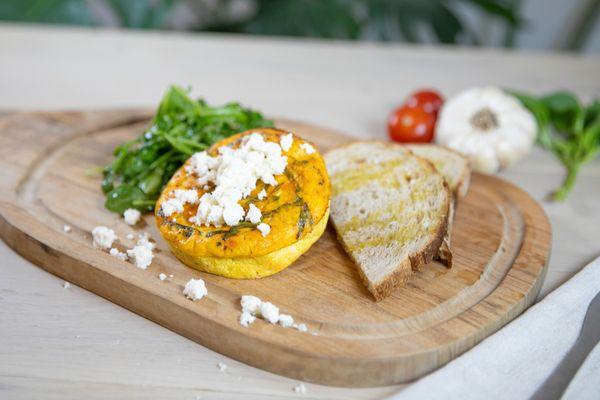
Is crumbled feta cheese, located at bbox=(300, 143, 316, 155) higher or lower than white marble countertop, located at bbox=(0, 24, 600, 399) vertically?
higher

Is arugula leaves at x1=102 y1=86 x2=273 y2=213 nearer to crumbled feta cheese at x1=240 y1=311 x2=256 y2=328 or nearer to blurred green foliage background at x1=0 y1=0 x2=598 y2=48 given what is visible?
crumbled feta cheese at x1=240 y1=311 x2=256 y2=328

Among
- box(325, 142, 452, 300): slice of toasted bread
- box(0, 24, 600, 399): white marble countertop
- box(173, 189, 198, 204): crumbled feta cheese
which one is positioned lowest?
box(0, 24, 600, 399): white marble countertop

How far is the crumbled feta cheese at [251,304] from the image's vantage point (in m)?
2.80

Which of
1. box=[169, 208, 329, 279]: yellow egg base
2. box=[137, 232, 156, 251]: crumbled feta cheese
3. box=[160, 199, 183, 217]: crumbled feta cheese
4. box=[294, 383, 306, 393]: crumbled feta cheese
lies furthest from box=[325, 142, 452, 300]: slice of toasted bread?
box=[137, 232, 156, 251]: crumbled feta cheese

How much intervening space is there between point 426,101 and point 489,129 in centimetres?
60

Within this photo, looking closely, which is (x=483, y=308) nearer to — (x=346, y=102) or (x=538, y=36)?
(x=346, y=102)

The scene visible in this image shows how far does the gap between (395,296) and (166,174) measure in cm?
155

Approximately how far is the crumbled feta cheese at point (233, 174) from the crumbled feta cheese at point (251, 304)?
36 centimetres

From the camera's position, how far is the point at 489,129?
14.6 ft

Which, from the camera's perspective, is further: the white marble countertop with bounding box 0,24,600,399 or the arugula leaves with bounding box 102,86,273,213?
the arugula leaves with bounding box 102,86,273,213

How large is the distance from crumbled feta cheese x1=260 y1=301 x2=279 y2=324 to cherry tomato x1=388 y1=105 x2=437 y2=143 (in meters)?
2.37

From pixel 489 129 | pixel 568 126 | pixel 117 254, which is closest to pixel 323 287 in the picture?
pixel 117 254

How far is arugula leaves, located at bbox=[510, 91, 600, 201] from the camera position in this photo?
460cm

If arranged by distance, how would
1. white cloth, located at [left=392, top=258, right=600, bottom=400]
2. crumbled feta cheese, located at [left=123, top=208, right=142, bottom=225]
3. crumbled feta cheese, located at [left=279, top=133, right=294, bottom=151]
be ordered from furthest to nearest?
1. crumbled feta cheese, located at [left=123, top=208, right=142, bottom=225]
2. crumbled feta cheese, located at [left=279, top=133, right=294, bottom=151]
3. white cloth, located at [left=392, top=258, right=600, bottom=400]
